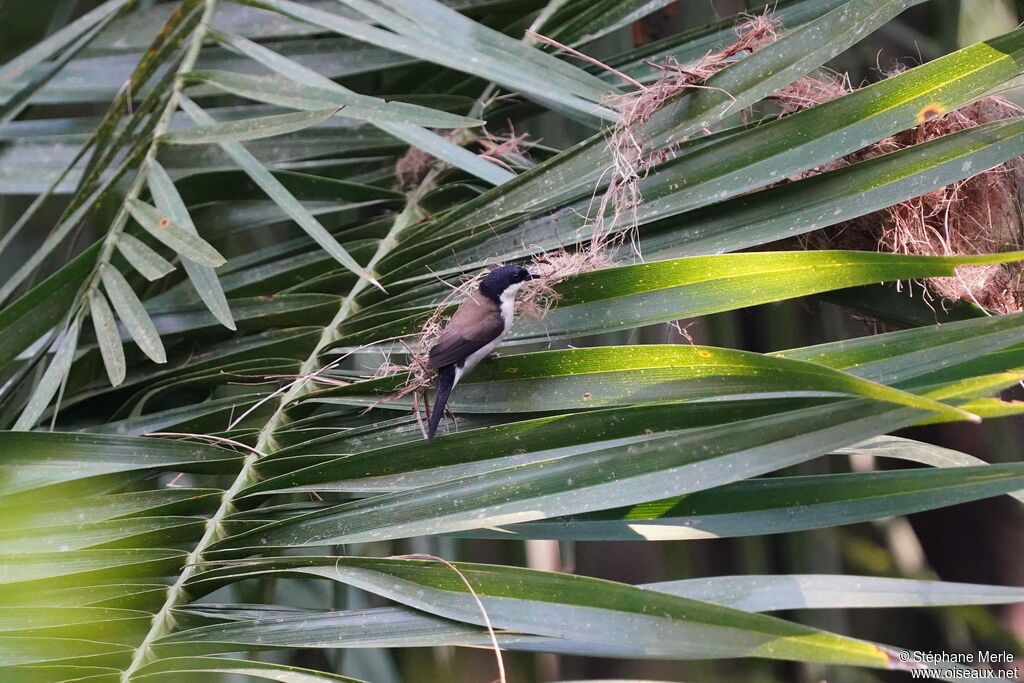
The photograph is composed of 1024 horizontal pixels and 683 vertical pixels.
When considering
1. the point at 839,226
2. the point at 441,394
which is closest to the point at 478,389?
the point at 441,394

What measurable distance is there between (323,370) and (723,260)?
101cm

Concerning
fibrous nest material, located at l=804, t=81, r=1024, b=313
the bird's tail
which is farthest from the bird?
fibrous nest material, located at l=804, t=81, r=1024, b=313

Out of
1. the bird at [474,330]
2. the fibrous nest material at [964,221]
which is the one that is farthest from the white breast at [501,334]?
the fibrous nest material at [964,221]

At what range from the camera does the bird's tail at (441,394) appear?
5.31ft

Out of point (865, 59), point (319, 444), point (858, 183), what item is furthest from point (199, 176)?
point (865, 59)

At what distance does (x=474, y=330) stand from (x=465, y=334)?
0.03 metres

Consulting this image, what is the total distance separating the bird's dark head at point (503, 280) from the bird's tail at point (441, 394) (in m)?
0.22

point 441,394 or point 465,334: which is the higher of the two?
point 465,334

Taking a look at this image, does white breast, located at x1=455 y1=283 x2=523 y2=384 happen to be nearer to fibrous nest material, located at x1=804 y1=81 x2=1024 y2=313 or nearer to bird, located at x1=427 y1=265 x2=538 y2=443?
bird, located at x1=427 y1=265 x2=538 y2=443

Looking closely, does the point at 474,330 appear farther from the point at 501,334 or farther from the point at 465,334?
the point at 501,334

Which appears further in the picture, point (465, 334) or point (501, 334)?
point (501, 334)

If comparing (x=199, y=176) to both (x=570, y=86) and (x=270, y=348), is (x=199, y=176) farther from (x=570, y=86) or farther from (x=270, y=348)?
(x=570, y=86)

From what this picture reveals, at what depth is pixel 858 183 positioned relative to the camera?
162 centimetres

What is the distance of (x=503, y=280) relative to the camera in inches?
72.9
